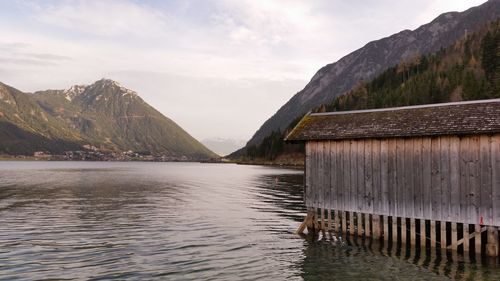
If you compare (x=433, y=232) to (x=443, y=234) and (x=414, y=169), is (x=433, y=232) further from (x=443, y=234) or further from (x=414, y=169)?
(x=414, y=169)

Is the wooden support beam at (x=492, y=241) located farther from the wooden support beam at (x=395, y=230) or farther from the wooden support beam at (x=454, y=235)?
the wooden support beam at (x=395, y=230)

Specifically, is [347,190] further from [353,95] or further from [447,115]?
[353,95]

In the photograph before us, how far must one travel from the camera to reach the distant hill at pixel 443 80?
118 metres

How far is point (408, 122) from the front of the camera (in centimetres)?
2419

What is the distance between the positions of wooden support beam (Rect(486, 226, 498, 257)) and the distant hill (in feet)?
259

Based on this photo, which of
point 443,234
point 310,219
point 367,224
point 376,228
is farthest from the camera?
point 310,219

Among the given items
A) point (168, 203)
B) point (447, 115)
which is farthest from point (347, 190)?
point (168, 203)

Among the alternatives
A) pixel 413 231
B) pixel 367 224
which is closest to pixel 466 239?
pixel 413 231

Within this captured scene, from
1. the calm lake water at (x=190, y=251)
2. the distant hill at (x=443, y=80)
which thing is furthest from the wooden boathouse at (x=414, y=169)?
the distant hill at (x=443, y=80)

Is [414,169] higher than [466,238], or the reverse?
[414,169]

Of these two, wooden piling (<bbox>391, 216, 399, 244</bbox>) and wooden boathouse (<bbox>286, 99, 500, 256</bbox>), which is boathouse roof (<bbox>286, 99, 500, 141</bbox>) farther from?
wooden piling (<bbox>391, 216, 399, 244</bbox>)

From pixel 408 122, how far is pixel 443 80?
135 metres

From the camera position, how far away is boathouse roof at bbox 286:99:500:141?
848 inches

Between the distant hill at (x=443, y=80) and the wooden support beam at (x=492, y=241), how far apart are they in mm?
79023
